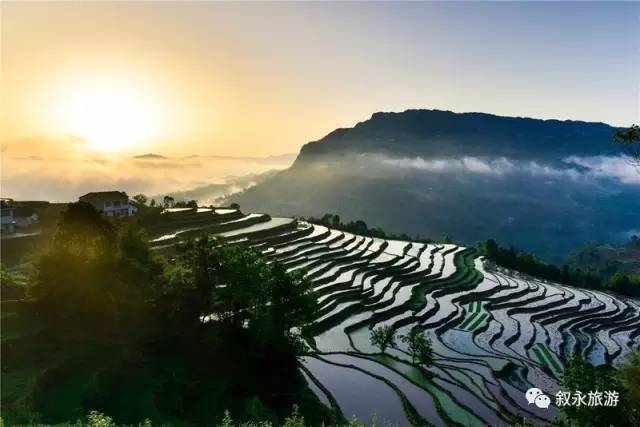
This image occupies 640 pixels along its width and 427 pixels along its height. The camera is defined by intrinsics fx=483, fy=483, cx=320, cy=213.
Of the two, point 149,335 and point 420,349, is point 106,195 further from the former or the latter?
point 420,349

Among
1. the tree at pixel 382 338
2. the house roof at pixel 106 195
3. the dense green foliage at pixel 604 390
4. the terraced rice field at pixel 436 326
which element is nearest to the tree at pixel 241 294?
the terraced rice field at pixel 436 326

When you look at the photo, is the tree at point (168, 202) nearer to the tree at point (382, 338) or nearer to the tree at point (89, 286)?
the tree at point (89, 286)

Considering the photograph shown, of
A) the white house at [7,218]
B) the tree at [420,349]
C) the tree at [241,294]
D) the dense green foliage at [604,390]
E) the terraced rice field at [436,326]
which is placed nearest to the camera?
the dense green foliage at [604,390]

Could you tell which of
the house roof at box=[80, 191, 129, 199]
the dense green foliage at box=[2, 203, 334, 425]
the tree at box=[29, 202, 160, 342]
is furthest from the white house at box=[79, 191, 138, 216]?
the tree at box=[29, 202, 160, 342]

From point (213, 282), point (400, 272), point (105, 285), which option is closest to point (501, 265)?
point (400, 272)

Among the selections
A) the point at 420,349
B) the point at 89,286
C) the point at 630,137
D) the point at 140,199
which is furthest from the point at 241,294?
the point at 140,199

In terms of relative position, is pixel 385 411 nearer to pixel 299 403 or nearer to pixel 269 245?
pixel 299 403
